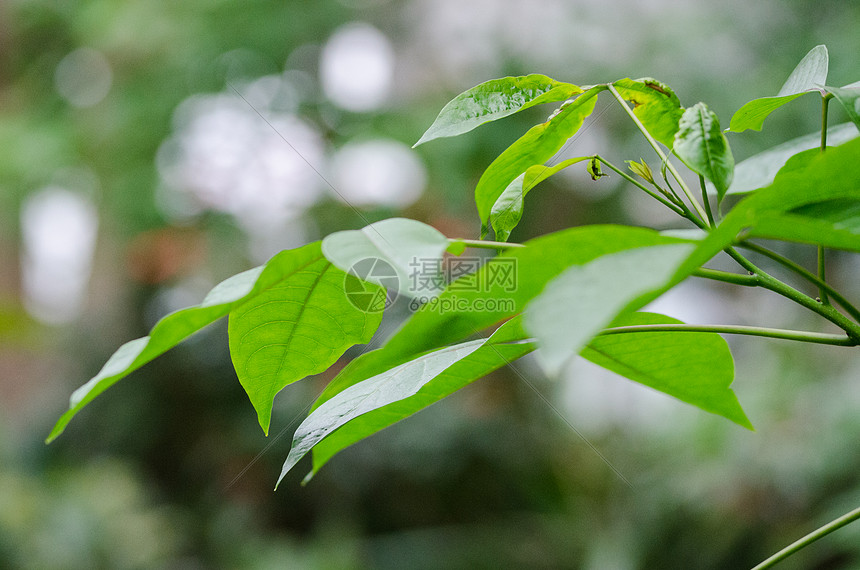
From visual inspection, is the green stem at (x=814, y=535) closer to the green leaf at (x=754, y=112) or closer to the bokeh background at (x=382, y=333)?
the green leaf at (x=754, y=112)

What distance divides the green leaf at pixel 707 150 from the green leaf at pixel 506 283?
0.25ft

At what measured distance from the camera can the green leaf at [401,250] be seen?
21cm

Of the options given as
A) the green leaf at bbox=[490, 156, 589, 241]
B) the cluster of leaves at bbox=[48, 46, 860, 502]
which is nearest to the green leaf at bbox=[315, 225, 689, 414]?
the cluster of leaves at bbox=[48, 46, 860, 502]

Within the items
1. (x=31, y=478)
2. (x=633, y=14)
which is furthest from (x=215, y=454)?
(x=633, y=14)

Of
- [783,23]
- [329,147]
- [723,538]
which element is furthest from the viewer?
[329,147]

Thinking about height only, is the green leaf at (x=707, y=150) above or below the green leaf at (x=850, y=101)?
below

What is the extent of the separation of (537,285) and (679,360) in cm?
17

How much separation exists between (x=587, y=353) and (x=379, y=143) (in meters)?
2.15

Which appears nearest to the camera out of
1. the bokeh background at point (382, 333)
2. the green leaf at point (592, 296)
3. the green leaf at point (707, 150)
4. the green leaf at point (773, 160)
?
the green leaf at point (592, 296)

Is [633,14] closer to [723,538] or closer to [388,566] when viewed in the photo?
[723,538]

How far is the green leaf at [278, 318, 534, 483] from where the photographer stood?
0.96ft

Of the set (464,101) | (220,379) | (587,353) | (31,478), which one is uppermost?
(464,101)

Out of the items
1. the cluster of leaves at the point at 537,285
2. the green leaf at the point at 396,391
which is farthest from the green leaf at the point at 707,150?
the green leaf at the point at 396,391

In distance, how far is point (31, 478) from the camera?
2.47 meters
